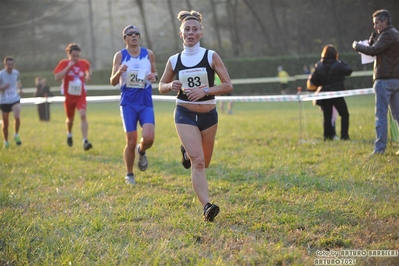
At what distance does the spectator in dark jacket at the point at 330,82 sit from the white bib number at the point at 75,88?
5.09 meters

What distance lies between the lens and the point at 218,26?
4641 centimetres

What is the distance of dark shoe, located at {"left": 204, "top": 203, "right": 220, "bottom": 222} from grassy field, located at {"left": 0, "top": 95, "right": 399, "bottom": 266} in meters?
0.08

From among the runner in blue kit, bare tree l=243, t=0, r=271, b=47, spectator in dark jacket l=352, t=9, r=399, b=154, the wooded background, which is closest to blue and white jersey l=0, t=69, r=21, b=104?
the runner in blue kit

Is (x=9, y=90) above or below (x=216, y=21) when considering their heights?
below

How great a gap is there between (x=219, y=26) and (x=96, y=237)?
43.5 m

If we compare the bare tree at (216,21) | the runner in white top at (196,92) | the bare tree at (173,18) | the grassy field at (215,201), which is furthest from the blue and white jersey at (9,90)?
the bare tree at (216,21)

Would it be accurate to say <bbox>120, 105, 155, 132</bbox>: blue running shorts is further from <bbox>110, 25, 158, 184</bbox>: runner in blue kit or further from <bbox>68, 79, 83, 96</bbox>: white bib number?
<bbox>68, 79, 83, 96</bbox>: white bib number

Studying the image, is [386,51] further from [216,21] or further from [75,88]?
[216,21]

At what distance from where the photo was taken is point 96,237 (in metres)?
4.87

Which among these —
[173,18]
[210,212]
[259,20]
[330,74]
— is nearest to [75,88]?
[330,74]

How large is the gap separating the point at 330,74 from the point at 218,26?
36312 mm

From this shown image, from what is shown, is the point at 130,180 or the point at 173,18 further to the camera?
the point at 173,18

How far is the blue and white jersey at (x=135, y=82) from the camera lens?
7.63m

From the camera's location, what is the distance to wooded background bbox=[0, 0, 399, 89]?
36125 millimetres
